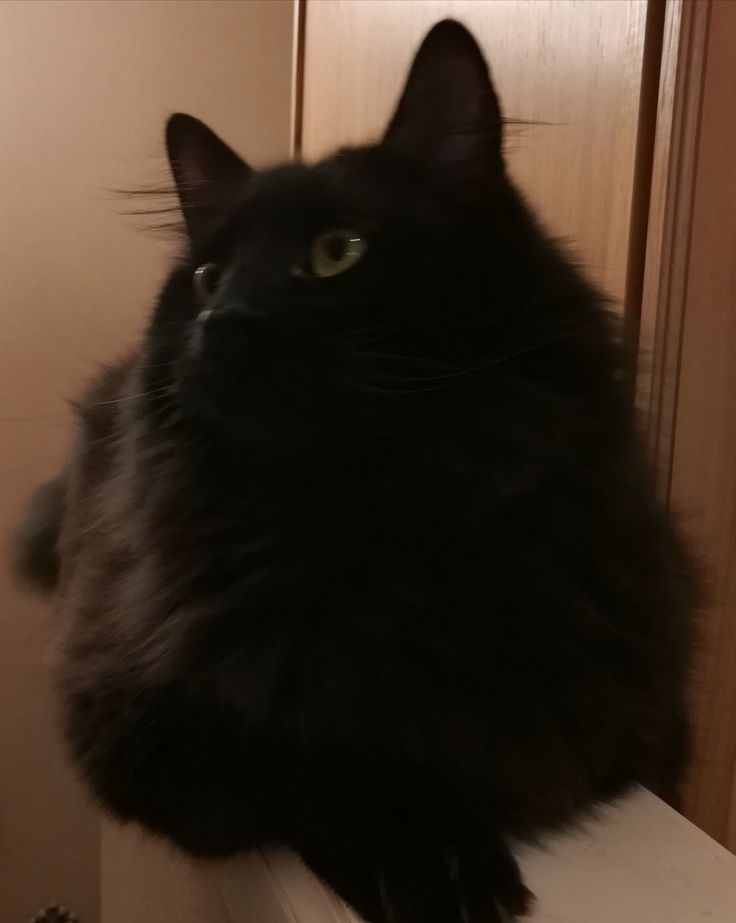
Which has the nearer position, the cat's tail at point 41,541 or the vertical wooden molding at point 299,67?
the cat's tail at point 41,541

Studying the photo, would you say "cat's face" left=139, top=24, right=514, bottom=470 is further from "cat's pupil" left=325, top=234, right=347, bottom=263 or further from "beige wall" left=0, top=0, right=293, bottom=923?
"beige wall" left=0, top=0, right=293, bottom=923

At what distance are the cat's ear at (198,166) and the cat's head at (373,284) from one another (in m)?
0.10

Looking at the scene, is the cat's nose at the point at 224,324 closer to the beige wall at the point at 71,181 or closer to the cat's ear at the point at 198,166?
the cat's ear at the point at 198,166

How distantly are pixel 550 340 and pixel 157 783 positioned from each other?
42cm

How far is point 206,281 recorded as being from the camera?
0.70m

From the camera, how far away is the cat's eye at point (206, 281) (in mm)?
690

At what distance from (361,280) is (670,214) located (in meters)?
0.38

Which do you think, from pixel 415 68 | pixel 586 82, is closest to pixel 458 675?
pixel 415 68

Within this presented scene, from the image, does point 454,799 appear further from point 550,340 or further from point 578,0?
point 578,0

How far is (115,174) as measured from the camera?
190cm

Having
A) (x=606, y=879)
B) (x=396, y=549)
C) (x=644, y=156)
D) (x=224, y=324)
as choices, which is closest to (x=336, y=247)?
(x=224, y=324)

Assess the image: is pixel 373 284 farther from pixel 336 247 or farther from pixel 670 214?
pixel 670 214

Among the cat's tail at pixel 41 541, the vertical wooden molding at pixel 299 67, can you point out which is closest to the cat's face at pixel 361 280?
the cat's tail at pixel 41 541

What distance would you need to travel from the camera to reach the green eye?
0.62 m
